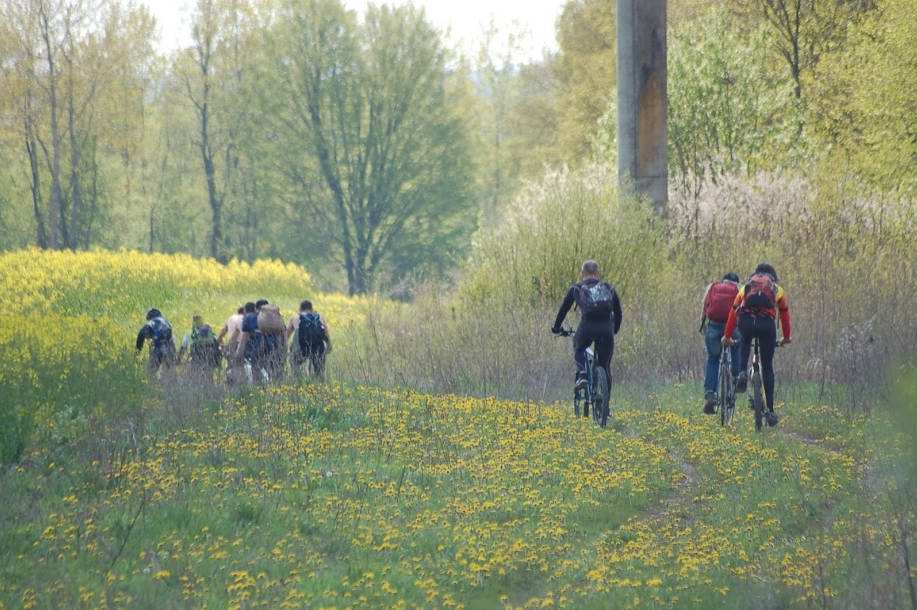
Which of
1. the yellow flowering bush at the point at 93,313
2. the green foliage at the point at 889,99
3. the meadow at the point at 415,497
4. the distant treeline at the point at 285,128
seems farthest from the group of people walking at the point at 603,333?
the distant treeline at the point at 285,128

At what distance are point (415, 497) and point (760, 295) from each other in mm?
5335

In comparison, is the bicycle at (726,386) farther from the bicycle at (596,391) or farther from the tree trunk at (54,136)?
the tree trunk at (54,136)

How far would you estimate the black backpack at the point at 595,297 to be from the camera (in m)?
15.6

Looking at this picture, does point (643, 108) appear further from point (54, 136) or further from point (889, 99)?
point (54, 136)

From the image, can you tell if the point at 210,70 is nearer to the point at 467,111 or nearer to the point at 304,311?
the point at 467,111

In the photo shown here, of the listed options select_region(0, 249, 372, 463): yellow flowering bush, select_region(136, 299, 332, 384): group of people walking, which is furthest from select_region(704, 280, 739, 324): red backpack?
select_region(0, 249, 372, 463): yellow flowering bush

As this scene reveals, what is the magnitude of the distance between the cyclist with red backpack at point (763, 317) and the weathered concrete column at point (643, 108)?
10.7m

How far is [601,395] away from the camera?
15734mm

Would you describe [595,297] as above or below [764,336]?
above

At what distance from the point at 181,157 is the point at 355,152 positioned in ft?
68.6

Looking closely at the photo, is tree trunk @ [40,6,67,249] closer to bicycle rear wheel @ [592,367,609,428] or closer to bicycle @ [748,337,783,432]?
bicycle rear wheel @ [592,367,609,428]

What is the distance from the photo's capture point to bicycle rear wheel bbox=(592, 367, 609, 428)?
51.6 feet

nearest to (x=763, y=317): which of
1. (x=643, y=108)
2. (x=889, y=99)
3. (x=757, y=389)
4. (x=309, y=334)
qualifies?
(x=757, y=389)

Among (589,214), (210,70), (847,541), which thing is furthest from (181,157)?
(847,541)
